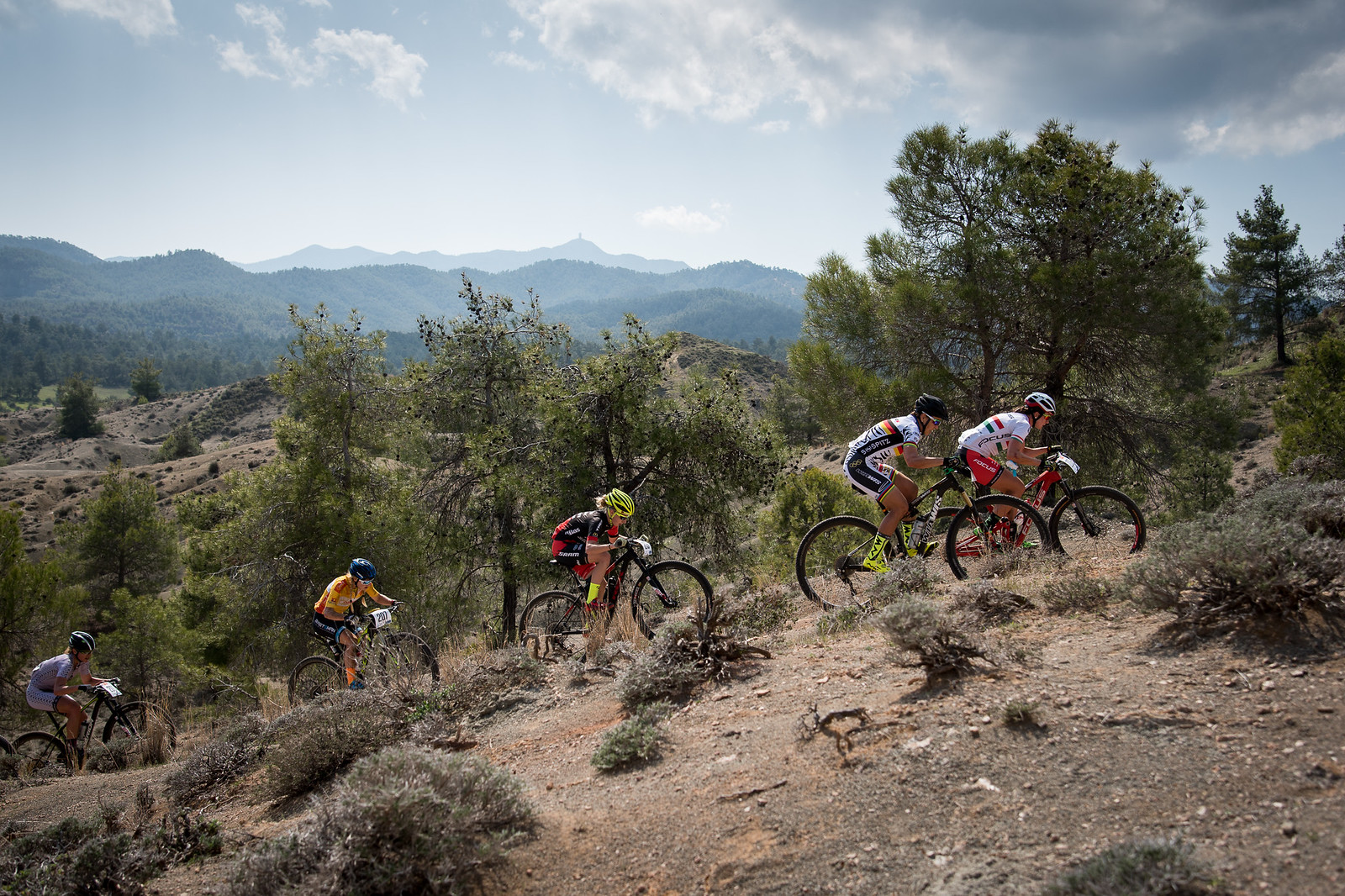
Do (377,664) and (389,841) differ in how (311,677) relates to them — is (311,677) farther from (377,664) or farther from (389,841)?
(389,841)

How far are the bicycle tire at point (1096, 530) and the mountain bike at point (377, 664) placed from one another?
628 cm

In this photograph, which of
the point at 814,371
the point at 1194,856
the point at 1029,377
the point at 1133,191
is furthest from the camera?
the point at 814,371

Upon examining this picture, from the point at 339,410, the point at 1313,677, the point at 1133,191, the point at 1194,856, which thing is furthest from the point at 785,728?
the point at 339,410

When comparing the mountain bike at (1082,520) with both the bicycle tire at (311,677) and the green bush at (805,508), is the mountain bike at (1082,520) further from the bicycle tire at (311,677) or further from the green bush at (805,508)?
the green bush at (805,508)

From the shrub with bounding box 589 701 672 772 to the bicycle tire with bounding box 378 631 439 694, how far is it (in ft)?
8.78

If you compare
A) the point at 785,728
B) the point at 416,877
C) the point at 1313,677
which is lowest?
the point at 416,877

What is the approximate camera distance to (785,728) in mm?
4078

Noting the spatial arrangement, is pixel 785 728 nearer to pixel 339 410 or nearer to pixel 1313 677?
pixel 1313 677

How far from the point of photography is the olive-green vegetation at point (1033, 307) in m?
13.1

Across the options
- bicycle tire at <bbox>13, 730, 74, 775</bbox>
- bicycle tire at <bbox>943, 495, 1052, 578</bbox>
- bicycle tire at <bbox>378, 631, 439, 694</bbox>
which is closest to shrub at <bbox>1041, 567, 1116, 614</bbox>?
bicycle tire at <bbox>943, 495, 1052, 578</bbox>

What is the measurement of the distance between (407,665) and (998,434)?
6.10m

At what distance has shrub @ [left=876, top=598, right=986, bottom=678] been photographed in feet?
13.6

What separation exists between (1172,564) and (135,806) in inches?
324

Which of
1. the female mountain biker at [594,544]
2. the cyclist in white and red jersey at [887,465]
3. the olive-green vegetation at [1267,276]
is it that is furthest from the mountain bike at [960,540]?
the olive-green vegetation at [1267,276]
